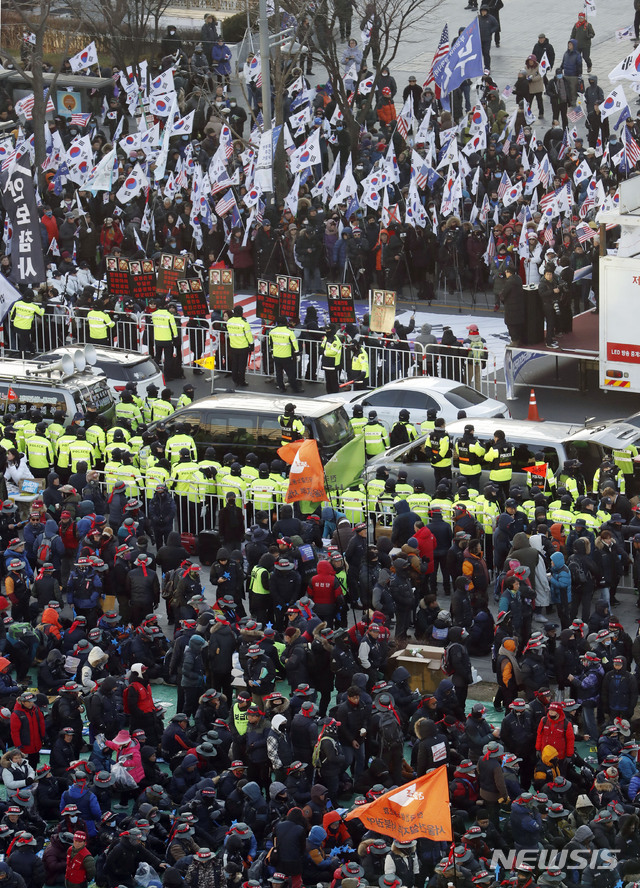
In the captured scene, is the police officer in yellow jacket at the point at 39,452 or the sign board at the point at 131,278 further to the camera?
the sign board at the point at 131,278

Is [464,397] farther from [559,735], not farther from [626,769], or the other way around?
[626,769]

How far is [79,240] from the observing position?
35156 millimetres

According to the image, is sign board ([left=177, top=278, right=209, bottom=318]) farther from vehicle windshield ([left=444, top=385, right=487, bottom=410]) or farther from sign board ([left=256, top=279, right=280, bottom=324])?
vehicle windshield ([left=444, top=385, right=487, bottom=410])

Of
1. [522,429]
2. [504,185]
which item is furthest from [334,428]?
[504,185]

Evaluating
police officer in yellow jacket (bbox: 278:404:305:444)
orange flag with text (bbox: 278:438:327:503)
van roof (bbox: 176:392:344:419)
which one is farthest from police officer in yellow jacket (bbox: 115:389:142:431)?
orange flag with text (bbox: 278:438:327:503)

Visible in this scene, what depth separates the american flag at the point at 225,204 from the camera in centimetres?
→ 3434

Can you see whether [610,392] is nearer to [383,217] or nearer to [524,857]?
[383,217]

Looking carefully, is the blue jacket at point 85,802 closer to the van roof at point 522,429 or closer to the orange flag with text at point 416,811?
the orange flag with text at point 416,811

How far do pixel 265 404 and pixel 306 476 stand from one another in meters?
3.18

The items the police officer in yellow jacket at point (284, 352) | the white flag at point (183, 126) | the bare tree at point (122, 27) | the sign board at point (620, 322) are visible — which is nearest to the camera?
the sign board at point (620, 322)

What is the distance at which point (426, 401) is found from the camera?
88.0ft

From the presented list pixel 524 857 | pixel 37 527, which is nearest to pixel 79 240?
pixel 37 527

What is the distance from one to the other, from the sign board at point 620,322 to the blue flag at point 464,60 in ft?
34.8

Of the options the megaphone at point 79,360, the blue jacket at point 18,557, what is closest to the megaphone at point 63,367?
the megaphone at point 79,360
